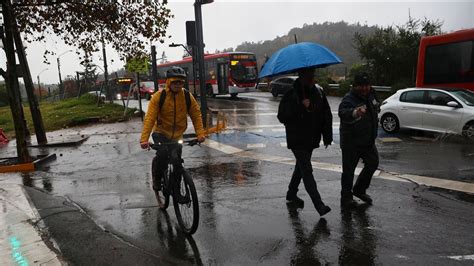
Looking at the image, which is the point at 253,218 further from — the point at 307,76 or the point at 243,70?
the point at 243,70

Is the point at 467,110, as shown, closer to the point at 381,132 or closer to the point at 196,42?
the point at 381,132

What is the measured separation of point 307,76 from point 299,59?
0.73ft

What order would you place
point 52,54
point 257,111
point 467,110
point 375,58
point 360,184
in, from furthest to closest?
point 375,58 → point 257,111 → point 52,54 → point 467,110 → point 360,184

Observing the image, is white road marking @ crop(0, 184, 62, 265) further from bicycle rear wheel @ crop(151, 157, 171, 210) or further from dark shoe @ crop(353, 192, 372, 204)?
dark shoe @ crop(353, 192, 372, 204)

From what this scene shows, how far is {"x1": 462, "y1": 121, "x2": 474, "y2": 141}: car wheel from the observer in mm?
10797

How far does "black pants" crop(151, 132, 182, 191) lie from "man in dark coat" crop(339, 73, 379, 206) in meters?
2.21

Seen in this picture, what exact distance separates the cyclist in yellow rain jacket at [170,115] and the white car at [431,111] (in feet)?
27.2

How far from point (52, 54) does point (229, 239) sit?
10015 mm

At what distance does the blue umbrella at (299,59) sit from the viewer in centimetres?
491

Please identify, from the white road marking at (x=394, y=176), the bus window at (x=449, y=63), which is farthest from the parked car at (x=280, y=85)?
the white road marking at (x=394, y=176)

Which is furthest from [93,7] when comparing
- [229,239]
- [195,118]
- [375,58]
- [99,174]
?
[375,58]

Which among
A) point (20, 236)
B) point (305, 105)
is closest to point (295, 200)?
point (305, 105)

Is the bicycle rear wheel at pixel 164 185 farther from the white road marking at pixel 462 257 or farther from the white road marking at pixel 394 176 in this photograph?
the white road marking at pixel 394 176

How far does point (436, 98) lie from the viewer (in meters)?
11.7
